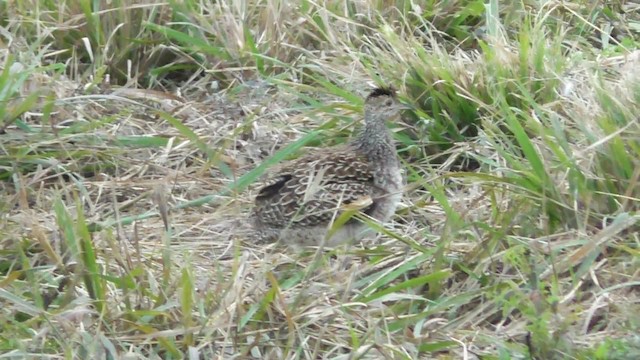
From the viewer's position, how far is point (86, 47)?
296 inches

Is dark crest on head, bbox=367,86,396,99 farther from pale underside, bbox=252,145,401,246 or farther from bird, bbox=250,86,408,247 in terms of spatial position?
pale underside, bbox=252,145,401,246

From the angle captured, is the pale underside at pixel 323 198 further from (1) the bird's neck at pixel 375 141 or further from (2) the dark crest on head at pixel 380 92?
(2) the dark crest on head at pixel 380 92

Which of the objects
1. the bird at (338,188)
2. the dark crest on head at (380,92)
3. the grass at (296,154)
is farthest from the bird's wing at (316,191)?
the dark crest on head at (380,92)

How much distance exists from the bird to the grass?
0.37 ft

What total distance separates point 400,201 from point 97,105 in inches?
65.5

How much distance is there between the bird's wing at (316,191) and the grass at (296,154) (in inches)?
6.1

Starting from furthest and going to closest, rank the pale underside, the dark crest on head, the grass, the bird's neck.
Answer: the dark crest on head, the bird's neck, the pale underside, the grass

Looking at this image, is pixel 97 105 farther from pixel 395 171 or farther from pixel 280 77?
pixel 395 171

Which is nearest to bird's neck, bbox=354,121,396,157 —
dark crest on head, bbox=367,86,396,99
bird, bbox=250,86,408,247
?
bird, bbox=250,86,408,247

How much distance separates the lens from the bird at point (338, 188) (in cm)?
606

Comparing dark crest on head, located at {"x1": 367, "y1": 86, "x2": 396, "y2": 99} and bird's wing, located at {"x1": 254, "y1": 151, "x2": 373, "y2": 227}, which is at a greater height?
dark crest on head, located at {"x1": 367, "y1": 86, "x2": 396, "y2": 99}

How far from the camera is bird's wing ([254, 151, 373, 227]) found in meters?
6.11

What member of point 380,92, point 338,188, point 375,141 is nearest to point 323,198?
point 338,188

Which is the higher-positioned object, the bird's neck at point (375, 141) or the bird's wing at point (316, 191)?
the bird's neck at point (375, 141)
